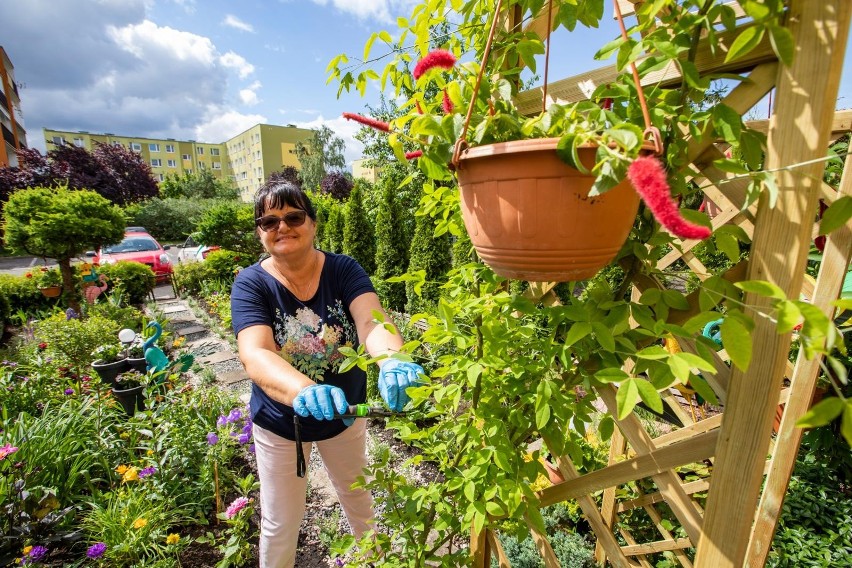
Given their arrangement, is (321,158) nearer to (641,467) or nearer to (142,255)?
(142,255)

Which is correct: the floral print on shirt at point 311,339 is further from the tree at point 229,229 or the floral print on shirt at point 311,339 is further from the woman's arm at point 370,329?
the tree at point 229,229

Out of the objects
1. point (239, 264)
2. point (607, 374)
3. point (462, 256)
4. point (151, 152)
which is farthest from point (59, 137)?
point (607, 374)

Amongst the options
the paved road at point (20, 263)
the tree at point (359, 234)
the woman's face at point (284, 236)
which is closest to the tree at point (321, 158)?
the paved road at point (20, 263)

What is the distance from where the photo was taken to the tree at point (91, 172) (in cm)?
2060

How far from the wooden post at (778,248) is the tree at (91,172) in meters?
27.9

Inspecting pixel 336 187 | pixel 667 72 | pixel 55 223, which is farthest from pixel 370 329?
pixel 336 187

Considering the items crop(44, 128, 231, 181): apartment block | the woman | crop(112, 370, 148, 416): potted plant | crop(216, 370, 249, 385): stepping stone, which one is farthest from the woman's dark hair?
crop(44, 128, 231, 181): apartment block

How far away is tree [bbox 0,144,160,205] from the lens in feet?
67.6

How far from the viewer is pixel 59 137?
51750 millimetres

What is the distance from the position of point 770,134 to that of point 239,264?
34.0 ft

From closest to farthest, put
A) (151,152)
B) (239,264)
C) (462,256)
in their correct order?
1. (462,256)
2. (239,264)
3. (151,152)

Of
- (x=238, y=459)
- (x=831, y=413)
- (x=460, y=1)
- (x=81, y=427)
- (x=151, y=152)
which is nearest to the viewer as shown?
(x=831, y=413)

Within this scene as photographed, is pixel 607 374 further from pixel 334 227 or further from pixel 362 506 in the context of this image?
pixel 334 227

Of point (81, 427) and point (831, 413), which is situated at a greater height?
point (831, 413)
